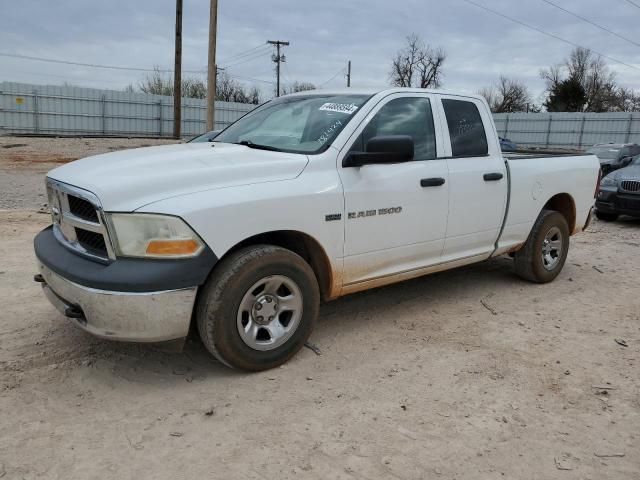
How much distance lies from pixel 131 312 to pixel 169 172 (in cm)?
86

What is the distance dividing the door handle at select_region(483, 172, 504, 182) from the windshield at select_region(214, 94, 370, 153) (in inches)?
53.4

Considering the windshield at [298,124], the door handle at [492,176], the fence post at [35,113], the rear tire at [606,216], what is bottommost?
the rear tire at [606,216]

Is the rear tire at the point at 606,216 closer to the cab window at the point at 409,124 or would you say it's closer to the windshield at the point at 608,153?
the windshield at the point at 608,153

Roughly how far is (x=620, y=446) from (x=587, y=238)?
6.90 m

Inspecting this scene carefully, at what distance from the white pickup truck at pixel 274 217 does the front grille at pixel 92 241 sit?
1 cm

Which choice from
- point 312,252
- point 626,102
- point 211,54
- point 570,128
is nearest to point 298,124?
point 312,252

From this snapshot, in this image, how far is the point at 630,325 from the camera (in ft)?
15.4

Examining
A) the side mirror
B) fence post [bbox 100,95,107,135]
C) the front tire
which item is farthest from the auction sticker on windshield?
fence post [bbox 100,95,107,135]

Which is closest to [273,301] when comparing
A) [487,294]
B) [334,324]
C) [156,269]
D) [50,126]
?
[156,269]

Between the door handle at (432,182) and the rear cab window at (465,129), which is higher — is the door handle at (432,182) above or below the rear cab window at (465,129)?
below

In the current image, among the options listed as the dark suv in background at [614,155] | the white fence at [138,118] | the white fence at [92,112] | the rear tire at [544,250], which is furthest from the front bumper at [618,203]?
the white fence at [92,112]

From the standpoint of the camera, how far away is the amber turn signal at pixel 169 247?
3.04 meters

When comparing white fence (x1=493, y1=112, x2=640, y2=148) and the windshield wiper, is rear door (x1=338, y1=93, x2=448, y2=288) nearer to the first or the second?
the windshield wiper

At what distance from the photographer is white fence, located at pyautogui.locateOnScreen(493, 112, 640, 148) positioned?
118 feet
